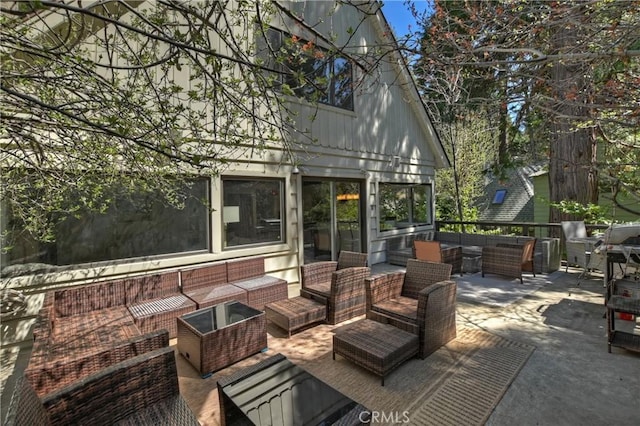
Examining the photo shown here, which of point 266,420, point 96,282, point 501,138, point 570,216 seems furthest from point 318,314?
Result: point 501,138

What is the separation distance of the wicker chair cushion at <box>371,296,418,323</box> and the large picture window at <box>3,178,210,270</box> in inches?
95.9

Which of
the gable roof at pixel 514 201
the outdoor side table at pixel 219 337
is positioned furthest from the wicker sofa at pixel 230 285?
the gable roof at pixel 514 201

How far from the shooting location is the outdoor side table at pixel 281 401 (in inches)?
75.3

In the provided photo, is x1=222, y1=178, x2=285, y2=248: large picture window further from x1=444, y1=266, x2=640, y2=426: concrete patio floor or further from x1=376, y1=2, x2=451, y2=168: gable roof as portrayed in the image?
x1=376, y1=2, x2=451, y2=168: gable roof

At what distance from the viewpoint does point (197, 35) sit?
1689 mm

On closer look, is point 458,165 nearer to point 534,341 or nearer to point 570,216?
point 570,216

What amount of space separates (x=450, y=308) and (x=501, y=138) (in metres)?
11.8

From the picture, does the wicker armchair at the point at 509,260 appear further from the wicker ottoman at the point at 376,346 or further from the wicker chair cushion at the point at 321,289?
the wicker ottoman at the point at 376,346

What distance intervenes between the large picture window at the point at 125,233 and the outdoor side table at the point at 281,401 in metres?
2.00

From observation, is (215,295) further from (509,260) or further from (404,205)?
(404,205)

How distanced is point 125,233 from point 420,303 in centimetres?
408

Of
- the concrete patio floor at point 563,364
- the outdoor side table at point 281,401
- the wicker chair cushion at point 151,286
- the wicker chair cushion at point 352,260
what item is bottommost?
the concrete patio floor at point 563,364

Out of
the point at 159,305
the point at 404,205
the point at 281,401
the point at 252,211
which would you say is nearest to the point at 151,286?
the point at 159,305

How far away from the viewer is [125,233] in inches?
170
